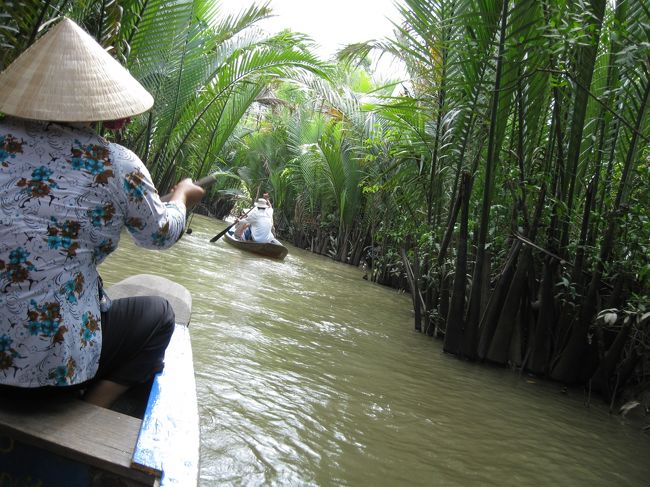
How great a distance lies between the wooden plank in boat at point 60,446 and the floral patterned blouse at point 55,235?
0.10m

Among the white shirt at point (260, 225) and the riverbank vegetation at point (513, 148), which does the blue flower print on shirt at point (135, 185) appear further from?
the white shirt at point (260, 225)

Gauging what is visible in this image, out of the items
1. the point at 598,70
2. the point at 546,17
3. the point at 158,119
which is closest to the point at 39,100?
the point at 546,17

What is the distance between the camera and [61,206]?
5.66ft

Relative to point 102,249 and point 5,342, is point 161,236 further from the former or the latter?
point 5,342

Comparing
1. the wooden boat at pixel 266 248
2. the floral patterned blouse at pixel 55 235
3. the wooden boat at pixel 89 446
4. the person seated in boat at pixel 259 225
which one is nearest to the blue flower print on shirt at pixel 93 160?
the floral patterned blouse at pixel 55 235

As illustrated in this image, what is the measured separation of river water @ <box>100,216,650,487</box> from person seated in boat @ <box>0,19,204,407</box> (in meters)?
1.08

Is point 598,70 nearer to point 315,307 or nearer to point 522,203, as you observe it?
point 522,203

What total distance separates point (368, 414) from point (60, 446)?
247 cm

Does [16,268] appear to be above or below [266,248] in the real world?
above

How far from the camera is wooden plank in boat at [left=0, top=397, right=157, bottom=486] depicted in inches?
61.5

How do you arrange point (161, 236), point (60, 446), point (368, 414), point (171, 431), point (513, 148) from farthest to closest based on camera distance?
point (513, 148) → point (368, 414) → point (161, 236) → point (171, 431) → point (60, 446)

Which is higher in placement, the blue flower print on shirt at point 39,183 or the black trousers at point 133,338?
the blue flower print on shirt at point 39,183

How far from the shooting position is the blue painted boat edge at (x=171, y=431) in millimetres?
1570

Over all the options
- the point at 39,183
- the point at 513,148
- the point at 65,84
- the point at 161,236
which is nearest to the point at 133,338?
the point at 161,236
